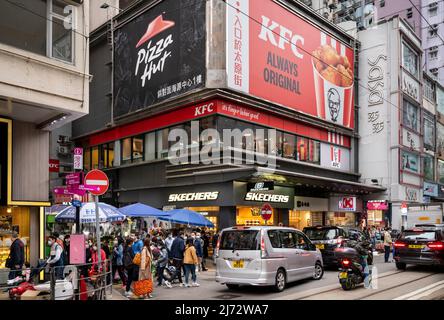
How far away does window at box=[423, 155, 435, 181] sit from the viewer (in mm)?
42112

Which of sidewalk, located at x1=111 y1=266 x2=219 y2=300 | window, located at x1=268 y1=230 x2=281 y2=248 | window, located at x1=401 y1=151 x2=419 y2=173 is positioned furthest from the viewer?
window, located at x1=401 y1=151 x2=419 y2=173

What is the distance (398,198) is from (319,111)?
10188 millimetres

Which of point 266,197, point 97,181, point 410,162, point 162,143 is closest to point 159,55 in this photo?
point 162,143

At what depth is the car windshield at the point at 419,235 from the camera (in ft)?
55.8

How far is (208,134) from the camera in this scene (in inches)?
947

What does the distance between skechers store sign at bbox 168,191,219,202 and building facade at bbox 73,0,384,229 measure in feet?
0.25

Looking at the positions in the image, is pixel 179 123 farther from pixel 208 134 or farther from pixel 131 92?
pixel 131 92

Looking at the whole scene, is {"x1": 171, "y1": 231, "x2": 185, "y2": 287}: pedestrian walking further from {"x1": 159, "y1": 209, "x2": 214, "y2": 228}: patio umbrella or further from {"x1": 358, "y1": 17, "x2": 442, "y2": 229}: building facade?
{"x1": 358, "y1": 17, "x2": 442, "y2": 229}: building facade

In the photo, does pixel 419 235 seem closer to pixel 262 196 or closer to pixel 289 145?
pixel 262 196

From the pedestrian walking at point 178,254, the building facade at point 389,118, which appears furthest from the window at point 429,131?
the pedestrian walking at point 178,254

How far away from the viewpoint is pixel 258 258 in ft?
41.8

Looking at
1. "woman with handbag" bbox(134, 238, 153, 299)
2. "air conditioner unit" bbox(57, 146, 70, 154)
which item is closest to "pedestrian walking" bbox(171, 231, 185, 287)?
"woman with handbag" bbox(134, 238, 153, 299)

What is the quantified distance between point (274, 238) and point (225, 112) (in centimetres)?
1153
